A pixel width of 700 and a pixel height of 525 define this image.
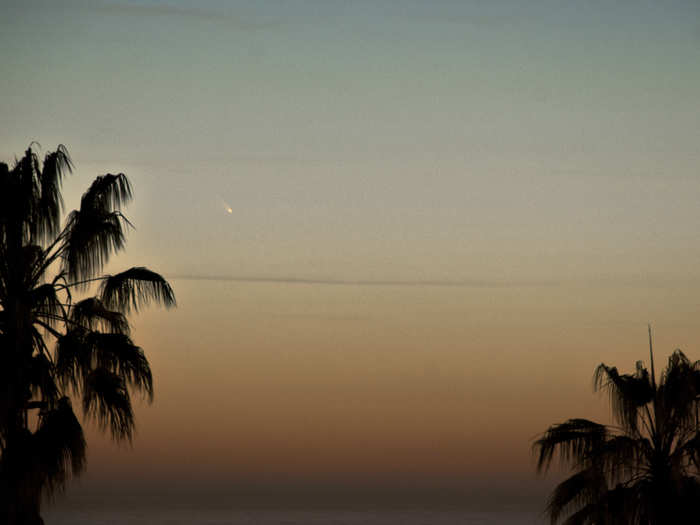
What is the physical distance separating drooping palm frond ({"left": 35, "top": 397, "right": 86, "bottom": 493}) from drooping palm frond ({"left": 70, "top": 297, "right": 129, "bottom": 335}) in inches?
97.8

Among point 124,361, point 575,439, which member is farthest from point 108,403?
point 575,439

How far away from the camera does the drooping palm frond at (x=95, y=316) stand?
21.4 metres

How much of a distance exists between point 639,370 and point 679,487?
319 cm

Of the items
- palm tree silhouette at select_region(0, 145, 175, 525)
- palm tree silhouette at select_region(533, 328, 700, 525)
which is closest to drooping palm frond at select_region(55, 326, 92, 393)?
palm tree silhouette at select_region(0, 145, 175, 525)

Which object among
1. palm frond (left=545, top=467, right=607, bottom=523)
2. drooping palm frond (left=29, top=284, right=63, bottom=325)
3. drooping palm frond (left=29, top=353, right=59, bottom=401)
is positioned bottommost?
palm frond (left=545, top=467, right=607, bottom=523)

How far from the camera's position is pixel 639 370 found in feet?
86.7

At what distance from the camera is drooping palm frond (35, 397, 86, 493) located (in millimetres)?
18859

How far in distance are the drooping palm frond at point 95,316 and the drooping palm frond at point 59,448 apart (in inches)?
97.8

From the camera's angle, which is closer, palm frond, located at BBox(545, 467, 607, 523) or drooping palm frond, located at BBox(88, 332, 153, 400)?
drooping palm frond, located at BBox(88, 332, 153, 400)

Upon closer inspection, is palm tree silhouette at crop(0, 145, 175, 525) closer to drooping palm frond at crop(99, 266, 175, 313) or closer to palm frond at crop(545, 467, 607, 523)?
drooping palm frond at crop(99, 266, 175, 313)

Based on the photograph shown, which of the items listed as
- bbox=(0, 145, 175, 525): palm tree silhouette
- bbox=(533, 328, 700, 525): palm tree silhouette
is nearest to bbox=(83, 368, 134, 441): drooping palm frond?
bbox=(0, 145, 175, 525): palm tree silhouette

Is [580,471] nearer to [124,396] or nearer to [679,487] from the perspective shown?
[679,487]

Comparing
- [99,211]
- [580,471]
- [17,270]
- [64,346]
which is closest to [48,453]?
[64,346]

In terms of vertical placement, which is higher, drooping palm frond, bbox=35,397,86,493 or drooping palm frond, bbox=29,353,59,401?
drooping palm frond, bbox=29,353,59,401
